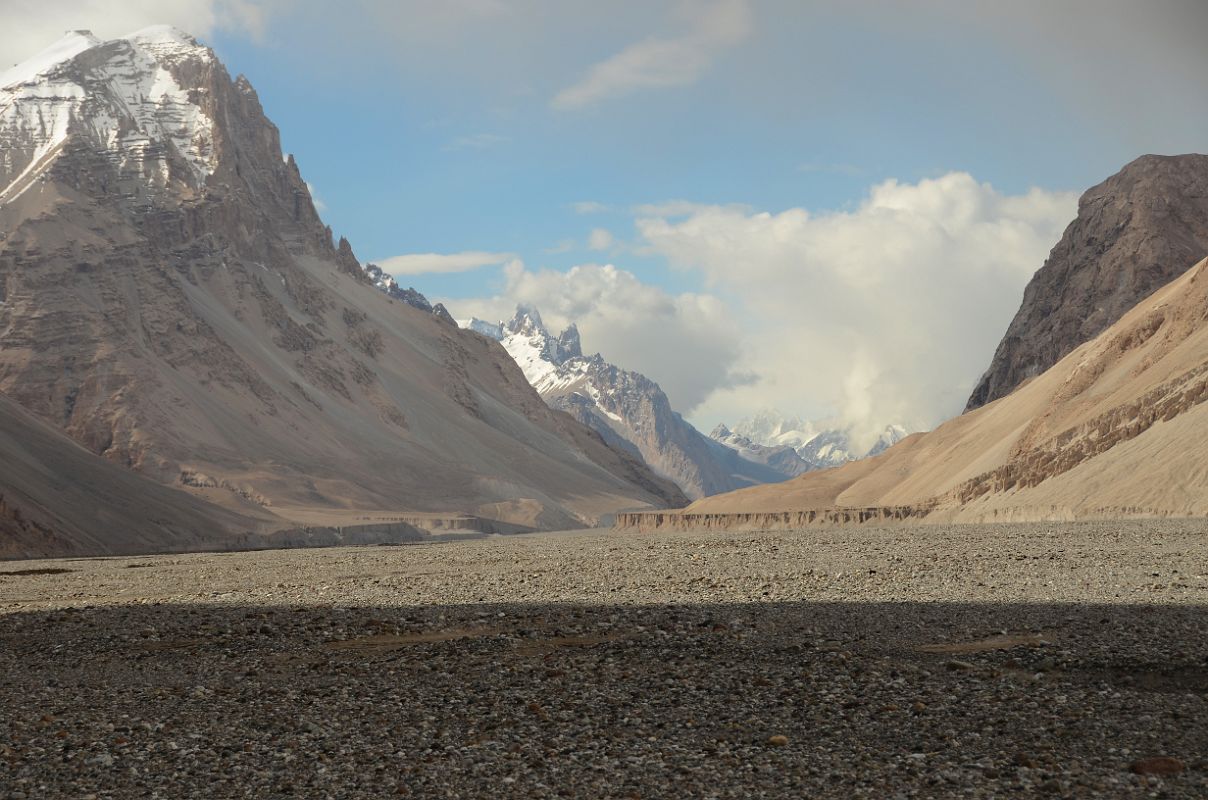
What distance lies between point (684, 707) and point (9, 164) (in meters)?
201

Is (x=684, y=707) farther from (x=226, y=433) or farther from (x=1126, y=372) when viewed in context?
(x=226, y=433)

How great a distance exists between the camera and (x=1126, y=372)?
6962 cm

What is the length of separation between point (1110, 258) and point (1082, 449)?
59.5m

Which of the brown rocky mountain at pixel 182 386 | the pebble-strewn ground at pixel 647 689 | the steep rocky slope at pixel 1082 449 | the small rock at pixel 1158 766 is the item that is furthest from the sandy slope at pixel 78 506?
the small rock at pixel 1158 766

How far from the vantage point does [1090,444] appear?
198ft

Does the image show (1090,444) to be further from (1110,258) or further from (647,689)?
(1110,258)

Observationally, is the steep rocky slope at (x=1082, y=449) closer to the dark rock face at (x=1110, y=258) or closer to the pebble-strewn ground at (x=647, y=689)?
the pebble-strewn ground at (x=647, y=689)

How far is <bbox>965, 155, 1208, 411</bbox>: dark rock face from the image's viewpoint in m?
110

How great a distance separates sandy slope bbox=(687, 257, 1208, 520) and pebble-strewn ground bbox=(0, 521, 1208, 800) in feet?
58.8

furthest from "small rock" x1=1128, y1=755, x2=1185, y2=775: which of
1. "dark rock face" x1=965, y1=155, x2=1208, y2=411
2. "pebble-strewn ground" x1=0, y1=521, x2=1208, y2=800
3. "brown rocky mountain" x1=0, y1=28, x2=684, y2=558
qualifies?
"brown rocky mountain" x1=0, y1=28, x2=684, y2=558

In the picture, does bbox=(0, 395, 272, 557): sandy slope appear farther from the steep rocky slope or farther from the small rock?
the small rock

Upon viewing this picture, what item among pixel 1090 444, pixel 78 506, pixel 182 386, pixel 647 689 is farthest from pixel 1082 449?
pixel 182 386

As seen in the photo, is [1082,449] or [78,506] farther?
[78,506]

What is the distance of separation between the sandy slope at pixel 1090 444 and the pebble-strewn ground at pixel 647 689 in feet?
58.8
